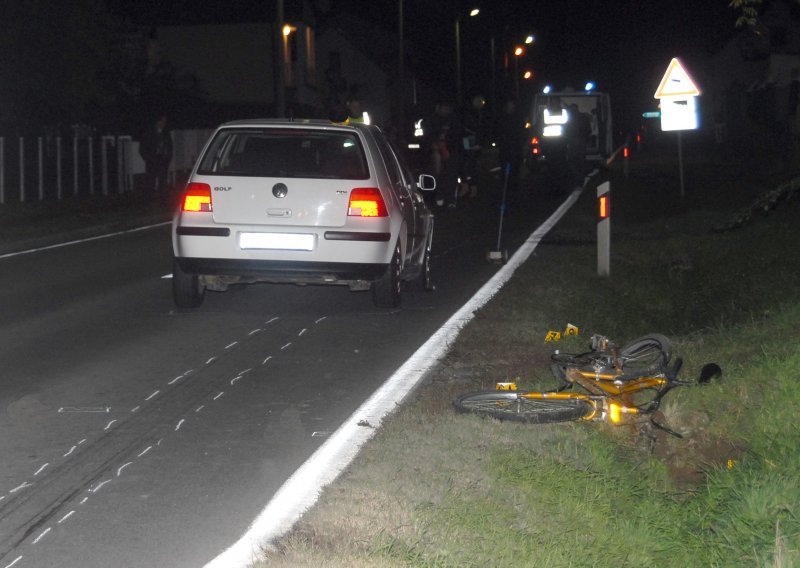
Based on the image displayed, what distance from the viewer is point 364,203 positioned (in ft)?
35.7

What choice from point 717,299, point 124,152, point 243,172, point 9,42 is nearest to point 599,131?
point 124,152

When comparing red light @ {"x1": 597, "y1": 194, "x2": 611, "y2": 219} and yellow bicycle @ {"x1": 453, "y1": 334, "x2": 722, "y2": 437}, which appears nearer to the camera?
yellow bicycle @ {"x1": 453, "y1": 334, "x2": 722, "y2": 437}

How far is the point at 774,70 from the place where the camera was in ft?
232

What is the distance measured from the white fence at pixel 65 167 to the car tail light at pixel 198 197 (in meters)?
18.2

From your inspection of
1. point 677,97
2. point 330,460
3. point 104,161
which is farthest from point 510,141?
point 330,460

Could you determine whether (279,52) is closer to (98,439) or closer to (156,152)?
(156,152)

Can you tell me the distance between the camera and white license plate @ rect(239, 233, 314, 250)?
10.8 meters

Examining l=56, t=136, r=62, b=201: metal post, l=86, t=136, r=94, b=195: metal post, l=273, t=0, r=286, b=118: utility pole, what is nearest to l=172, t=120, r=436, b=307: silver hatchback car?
l=273, t=0, r=286, b=118: utility pole

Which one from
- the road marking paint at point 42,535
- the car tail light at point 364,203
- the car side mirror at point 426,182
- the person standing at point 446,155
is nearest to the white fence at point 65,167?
the person standing at point 446,155

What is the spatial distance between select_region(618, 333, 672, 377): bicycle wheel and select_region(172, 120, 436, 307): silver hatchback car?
11.3 feet

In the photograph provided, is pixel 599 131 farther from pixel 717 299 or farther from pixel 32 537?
pixel 32 537

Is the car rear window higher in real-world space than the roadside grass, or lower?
higher

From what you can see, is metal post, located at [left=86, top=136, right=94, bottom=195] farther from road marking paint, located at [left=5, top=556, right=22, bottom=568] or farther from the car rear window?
road marking paint, located at [left=5, top=556, right=22, bottom=568]

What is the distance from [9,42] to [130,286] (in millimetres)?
27359
